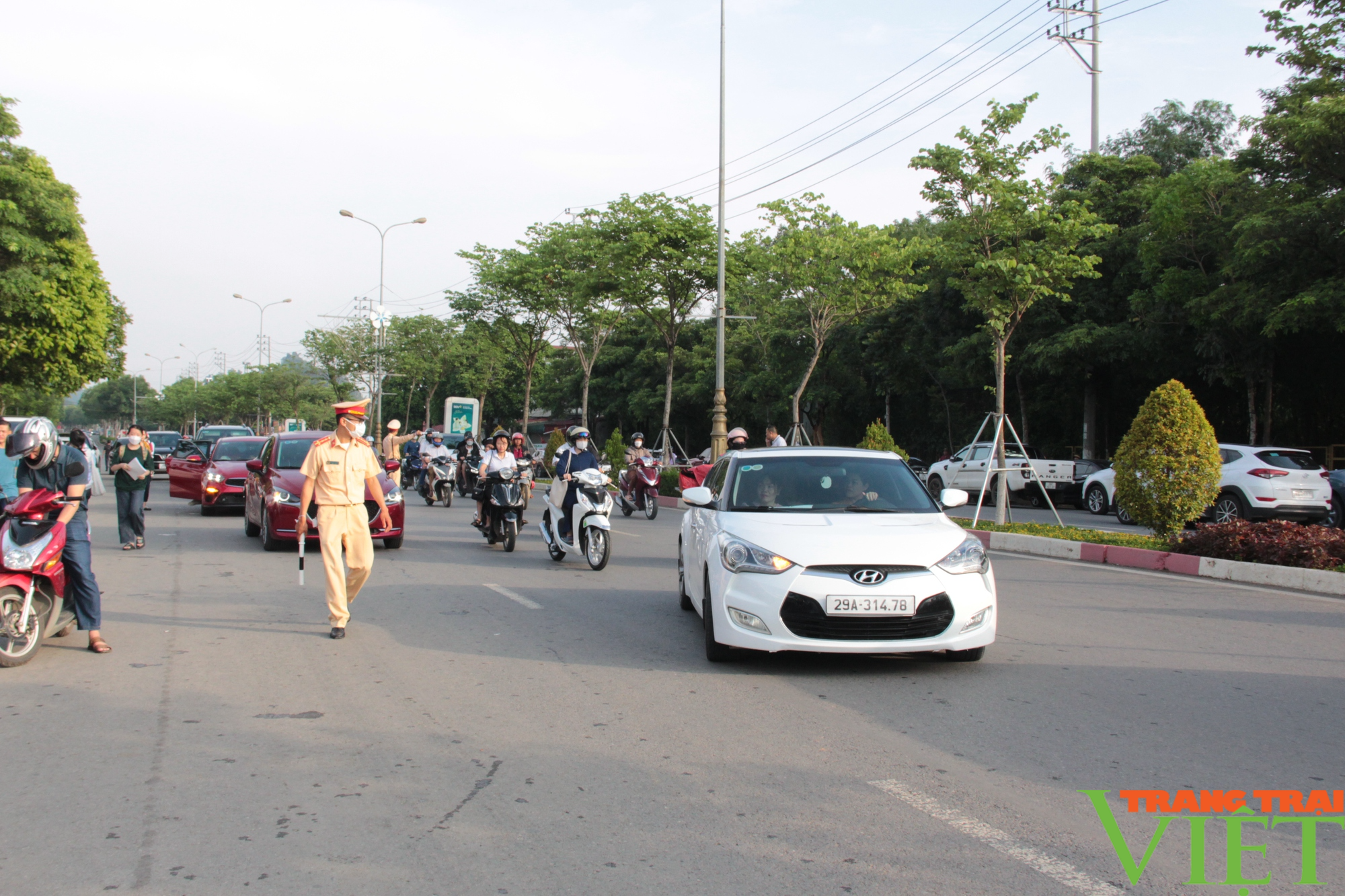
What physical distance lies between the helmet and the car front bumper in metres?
4.50

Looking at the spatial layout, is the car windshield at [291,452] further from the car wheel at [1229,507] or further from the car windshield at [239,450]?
the car wheel at [1229,507]

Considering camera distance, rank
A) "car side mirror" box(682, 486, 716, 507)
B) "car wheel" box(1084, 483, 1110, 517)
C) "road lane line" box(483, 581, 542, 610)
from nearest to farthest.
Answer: "car side mirror" box(682, 486, 716, 507)
"road lane line" box(483, 581, 542, 610)
"car wheel" box(1084, 483, 1110, 517)

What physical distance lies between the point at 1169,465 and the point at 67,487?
1187 centimetres

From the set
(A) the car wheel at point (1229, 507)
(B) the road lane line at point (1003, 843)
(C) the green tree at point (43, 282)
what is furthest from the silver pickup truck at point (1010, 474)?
(C) the green tree at point (43, 282)

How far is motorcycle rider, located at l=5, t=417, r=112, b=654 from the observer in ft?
22.6

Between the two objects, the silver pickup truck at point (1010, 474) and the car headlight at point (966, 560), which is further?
the silver pickup truck at point (1010, 474)

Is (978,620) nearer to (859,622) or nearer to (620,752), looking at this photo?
Answer: (859,622)

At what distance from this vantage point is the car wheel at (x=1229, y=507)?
1761cm

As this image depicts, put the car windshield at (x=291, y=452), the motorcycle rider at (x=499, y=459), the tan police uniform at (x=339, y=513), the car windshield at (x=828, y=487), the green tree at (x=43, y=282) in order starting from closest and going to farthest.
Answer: the car windshield at (x=828, y=487) < the tan police uniform at (x=339, y=513) < the motorcycle rider at (x=499, y=459) < the car windshield at (x=291, y=452) < the green tree at (x=43, y=282)

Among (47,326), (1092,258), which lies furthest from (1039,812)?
(47,326)

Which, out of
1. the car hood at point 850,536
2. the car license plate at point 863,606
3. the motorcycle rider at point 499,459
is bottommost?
the car license plate at point 863,606

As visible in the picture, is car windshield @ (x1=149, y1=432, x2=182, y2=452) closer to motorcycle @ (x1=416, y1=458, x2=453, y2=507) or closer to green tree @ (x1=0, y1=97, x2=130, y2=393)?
green tree @ (x1=0, y1=97, x2=130, y2=393)

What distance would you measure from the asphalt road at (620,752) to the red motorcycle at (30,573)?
0.71 ft

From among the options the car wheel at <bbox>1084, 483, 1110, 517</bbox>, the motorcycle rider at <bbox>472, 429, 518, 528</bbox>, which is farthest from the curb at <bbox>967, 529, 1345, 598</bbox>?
the car wheel at <bbox>1084, 483, 1110, 517</bbox>
